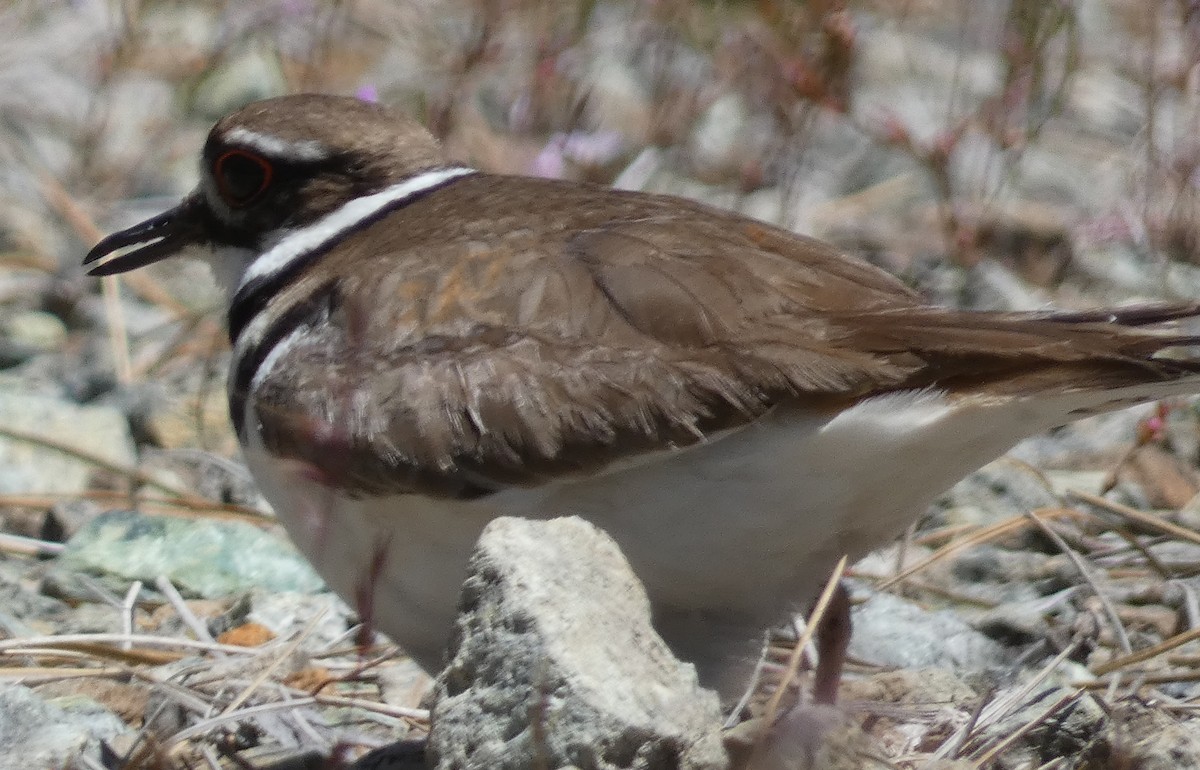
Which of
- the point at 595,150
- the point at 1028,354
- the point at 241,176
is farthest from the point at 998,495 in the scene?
the point at 241,176

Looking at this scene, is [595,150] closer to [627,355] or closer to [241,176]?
[241,176]

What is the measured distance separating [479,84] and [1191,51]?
2.96m

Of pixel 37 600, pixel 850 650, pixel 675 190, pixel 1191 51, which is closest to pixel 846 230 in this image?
pixel 675 190

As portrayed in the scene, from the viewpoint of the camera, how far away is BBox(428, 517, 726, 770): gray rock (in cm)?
229

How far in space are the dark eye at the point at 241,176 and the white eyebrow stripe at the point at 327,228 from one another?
121 mm

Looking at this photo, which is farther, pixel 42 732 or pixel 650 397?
pixel 42 732

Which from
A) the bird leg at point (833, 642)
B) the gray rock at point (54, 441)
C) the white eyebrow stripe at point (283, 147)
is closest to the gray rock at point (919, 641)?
the bird leg at point (833, 642)

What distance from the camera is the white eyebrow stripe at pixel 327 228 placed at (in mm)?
3672

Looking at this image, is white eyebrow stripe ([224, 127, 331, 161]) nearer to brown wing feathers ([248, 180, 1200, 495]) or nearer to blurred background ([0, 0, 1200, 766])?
brown wing feathers ([248, 180, 1200, 495])

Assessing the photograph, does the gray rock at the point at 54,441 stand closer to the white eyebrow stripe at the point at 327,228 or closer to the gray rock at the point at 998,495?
the white eyebrow stripe at the point at 327,228

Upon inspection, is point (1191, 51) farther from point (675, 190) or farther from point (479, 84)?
point (479, 84)

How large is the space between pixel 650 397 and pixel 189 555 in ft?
5.91

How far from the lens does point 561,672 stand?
2309 millimetres

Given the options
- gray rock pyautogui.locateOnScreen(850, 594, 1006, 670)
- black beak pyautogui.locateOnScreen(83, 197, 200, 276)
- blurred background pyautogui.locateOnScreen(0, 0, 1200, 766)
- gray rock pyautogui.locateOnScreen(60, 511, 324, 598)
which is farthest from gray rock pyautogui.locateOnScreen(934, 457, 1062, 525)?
black beak pyautogui.locateOnScreen(83, 197, 200, 276)
